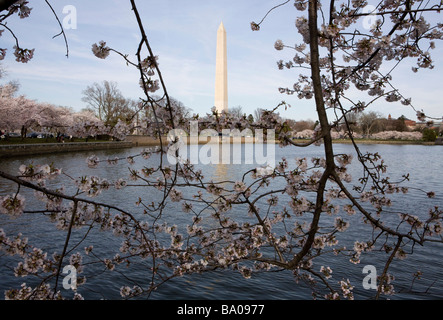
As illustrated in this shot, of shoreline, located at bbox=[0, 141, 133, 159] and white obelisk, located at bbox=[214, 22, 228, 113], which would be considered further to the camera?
white obelisk, located at bbox=[214, 22, 228, 113]

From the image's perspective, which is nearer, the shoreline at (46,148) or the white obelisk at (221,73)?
the shoreline at (46,148)

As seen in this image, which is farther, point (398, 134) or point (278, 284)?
point (398, 134)

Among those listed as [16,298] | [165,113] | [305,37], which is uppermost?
[305,37]

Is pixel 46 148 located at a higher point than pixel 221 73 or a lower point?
lower

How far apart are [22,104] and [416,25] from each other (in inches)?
1664

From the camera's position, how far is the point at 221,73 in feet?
134

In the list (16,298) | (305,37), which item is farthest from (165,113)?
(16,298)

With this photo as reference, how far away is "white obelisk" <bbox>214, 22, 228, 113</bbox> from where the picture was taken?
39188 mm

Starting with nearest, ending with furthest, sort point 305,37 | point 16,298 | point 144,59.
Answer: point 144,59, point 16,298, point 305,37

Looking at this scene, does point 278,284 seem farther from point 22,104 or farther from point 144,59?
point 22,104

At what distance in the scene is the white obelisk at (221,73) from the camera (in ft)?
129

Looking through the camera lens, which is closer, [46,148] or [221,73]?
[46,148]

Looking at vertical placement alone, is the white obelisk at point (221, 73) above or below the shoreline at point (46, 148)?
above
